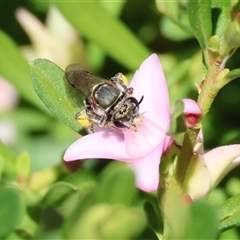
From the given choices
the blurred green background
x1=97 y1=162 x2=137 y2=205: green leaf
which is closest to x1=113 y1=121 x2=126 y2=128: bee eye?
the blurred green background

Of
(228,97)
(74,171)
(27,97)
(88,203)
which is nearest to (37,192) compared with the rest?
(74,171)

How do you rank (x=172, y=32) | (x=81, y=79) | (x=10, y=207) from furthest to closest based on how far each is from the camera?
(x=172, y=32), (x=81, y=79), (x=10, y=207)

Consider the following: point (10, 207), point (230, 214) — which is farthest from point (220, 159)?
point (10, 207)

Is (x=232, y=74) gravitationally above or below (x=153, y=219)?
above

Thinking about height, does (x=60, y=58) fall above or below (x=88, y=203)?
below

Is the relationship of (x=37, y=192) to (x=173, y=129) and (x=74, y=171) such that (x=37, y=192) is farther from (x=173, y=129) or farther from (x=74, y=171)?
(x=173, y=129)

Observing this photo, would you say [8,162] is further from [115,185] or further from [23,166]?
[115,185]
